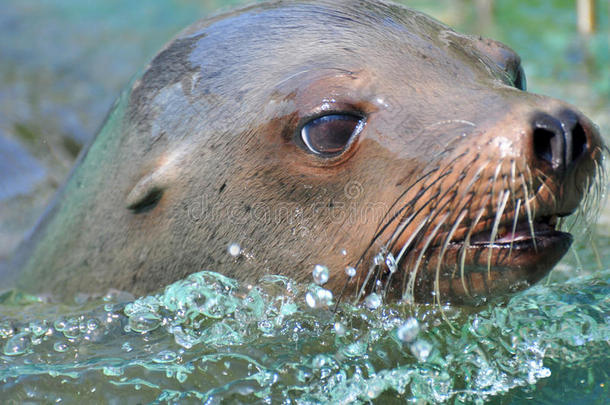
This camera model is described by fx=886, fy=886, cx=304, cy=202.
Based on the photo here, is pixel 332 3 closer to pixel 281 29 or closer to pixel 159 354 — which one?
pixel 281 29

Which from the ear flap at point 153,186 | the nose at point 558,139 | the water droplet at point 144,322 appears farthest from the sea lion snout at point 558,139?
the water droplet at point 144,322

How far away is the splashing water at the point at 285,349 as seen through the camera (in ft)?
9.04

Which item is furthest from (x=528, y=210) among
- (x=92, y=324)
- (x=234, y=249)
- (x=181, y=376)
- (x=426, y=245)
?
(x=92, y=324)

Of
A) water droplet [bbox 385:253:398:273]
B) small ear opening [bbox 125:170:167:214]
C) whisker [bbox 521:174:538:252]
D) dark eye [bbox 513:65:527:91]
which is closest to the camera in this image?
whisker [bbox 521:174:538:252]

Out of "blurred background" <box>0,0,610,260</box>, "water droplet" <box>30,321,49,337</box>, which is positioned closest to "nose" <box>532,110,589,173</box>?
"water droplet" <box>30,321,49,337</box>

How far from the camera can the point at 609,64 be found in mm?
8195

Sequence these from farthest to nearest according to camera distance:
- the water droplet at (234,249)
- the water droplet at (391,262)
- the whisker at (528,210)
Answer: the water droplet at (234,249), the water droplet at (391,262), the whisker at (528,210)

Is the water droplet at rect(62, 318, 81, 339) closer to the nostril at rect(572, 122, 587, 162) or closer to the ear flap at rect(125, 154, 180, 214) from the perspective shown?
the ear flap at rect(125, 154, 180, 214)

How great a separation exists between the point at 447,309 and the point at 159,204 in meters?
1.08

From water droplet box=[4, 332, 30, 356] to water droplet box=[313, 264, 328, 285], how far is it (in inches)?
41.5

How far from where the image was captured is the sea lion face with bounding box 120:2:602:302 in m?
2.57

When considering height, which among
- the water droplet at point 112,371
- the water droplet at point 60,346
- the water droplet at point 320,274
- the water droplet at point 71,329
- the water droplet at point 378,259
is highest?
the water droplet at point 378,259

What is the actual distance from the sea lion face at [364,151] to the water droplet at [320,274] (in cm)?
3

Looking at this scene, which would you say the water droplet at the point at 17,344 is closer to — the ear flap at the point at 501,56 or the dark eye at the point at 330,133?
the dark eye at the point at 330,133
